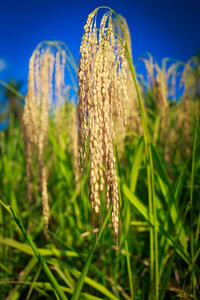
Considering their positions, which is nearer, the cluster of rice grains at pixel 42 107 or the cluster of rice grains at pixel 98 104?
the cluster of rice grains at pixel 98 104

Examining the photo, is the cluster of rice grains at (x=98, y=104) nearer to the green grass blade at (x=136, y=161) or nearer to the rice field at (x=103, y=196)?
the rice field at (x=103, y=196)

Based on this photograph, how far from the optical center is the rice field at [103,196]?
2.60 ft

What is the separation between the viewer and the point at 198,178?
2205 mm

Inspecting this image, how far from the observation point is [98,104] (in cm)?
74

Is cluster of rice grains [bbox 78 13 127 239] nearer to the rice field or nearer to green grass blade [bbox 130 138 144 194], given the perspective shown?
the rice field

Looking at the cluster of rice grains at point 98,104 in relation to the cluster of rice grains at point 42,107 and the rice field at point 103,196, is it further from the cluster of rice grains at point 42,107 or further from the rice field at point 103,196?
the cluster of rice grains at point 42,107

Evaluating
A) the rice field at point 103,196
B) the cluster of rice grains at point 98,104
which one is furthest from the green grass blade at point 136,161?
the cluster of rice grains at point 98,104

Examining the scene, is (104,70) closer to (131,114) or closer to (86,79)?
(86,79)

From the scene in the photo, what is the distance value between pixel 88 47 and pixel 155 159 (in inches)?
31.2

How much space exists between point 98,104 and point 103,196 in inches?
13.7

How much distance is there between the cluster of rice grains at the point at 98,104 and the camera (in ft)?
2.38

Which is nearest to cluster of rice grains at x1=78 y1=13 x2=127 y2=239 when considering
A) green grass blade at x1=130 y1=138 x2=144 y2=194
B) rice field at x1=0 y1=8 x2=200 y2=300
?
rice field at x1=0 y1=8 x2=200 y2=300

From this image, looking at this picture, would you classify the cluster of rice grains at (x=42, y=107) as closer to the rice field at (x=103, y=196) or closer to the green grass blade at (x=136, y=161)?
the rice field at (x=103, y=196)

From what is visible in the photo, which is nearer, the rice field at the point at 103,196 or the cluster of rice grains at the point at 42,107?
the rice field at the point at 103,196
